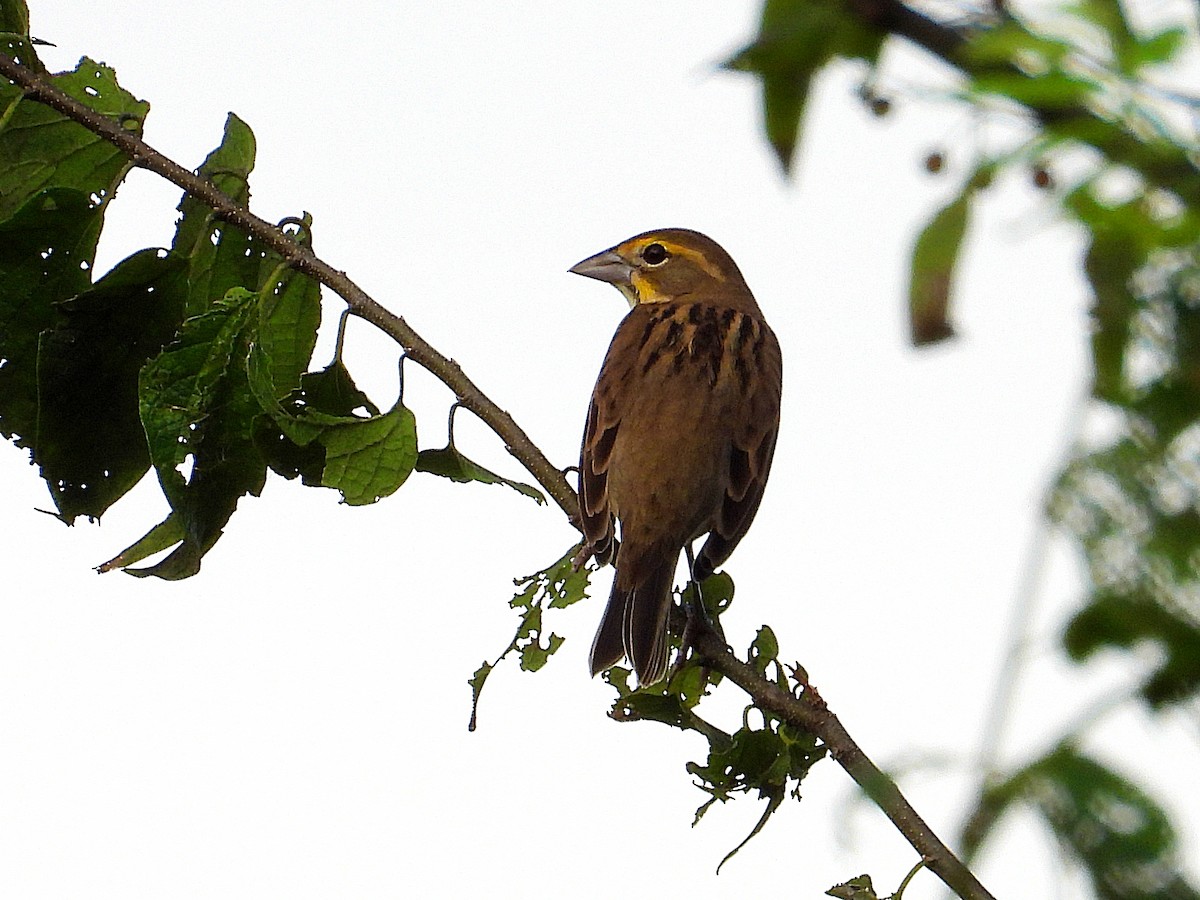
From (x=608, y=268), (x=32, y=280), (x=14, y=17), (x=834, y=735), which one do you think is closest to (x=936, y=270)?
(x=834, y=735)

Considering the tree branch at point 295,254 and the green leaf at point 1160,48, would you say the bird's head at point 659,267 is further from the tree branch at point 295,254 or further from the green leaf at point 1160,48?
the green leaf at point 1160,48

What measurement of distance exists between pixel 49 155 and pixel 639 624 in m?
2.19

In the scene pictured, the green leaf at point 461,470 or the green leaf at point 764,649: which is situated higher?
the green leaf at point 461,470

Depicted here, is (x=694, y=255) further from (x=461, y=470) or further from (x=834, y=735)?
(x=834, y=735)

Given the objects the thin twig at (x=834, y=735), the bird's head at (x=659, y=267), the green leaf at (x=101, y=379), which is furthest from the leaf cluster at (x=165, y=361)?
the bird's head at (x=659, y=267)

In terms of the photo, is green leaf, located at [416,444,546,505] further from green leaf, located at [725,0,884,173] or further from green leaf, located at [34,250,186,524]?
green leaf, located at [725,0,884,173]

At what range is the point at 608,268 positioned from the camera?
22.8ft

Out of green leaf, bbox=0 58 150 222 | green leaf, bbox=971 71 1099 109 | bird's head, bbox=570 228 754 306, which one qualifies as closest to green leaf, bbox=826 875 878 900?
green leaf, bbox=971 71 1099 109

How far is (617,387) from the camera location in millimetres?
5738

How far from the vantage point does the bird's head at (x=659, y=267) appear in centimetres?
695

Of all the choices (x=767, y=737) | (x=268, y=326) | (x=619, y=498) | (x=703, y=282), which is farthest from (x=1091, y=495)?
(x=703, y=282)

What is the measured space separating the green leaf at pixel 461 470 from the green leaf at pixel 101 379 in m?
0.71

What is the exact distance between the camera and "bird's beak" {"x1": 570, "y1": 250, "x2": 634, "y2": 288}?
6.94 metres

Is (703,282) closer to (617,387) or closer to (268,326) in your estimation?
(617,387)
